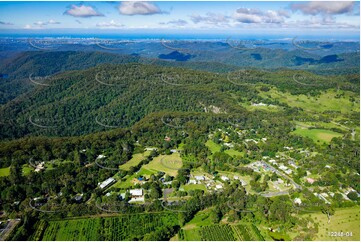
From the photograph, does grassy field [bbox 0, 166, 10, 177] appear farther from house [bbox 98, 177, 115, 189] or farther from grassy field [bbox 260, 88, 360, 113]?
grassy field [bbox 260, 88, 360, 113]

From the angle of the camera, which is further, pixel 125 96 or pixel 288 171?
pixel 125 96

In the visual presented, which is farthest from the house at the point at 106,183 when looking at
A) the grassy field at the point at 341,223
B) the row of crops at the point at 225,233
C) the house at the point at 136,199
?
the grassy field at the point at 341,223

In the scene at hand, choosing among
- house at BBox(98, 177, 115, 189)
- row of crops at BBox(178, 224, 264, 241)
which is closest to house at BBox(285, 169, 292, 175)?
row of crops at BBox(178, 224, 264, 241)

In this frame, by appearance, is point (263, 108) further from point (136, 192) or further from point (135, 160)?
point (136, 192)

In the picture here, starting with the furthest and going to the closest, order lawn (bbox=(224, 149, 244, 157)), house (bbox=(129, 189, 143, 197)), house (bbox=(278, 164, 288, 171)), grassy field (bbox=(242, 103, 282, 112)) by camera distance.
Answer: grassy field (bbox=(242, 103, 282, 112))
lawn (bbox=(224, 149, 244, 157))
house (bbox=(278, 164, 288, 171))
house (bbox=(129, 189, 143, 197))

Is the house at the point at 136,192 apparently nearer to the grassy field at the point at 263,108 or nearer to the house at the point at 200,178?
the house at the point at 200,178

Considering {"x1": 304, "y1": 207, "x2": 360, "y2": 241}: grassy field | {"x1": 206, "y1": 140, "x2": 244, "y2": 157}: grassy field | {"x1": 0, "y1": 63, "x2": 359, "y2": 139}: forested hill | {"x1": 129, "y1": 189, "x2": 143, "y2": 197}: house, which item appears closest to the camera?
{"x1": 304, "y1": 207, "x2": 360, "y2": 241}: grassy field

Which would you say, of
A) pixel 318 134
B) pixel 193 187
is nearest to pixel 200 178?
pixel 193 187
